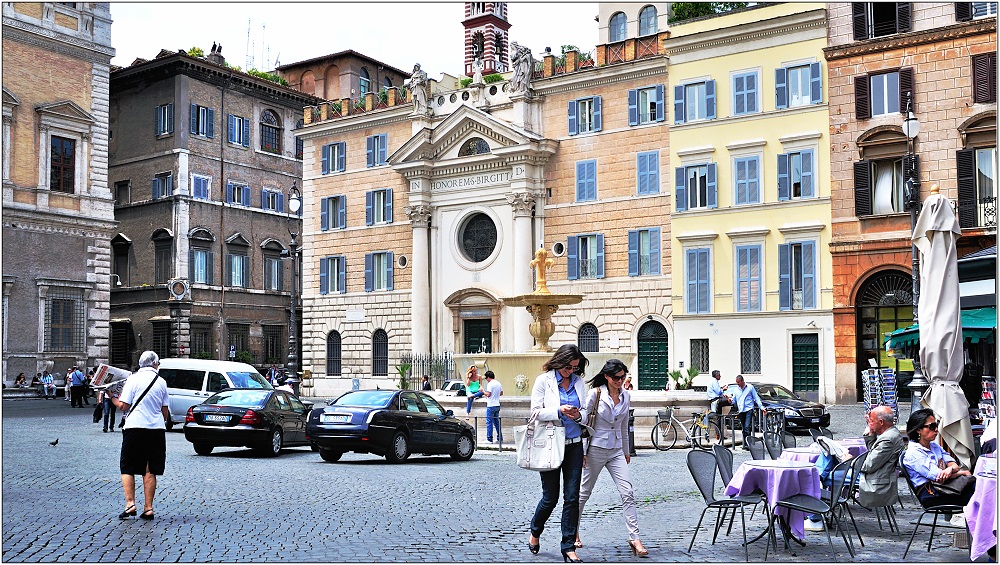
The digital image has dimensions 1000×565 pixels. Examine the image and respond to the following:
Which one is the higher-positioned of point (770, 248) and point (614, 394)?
point (770, 248)

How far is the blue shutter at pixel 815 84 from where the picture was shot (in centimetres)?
3553

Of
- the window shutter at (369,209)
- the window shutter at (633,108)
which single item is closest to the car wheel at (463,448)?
the window shutter at (633,108)

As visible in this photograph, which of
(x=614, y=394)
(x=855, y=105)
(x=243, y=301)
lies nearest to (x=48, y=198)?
(x=243, y=301)

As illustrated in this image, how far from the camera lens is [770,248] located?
36.3 metres

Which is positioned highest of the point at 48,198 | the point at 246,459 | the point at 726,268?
the point at 48,198

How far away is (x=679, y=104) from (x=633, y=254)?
5796 millimetres

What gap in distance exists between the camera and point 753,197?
36.9 metres

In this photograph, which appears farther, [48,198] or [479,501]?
[48,198]

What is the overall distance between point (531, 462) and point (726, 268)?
29.4m

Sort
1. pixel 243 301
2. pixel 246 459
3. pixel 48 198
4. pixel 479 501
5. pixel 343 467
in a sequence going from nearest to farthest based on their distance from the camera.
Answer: pixel 479 501 → pixel 343 467 → pixel 246 459 → pixel 48 198 → pixel 243 301

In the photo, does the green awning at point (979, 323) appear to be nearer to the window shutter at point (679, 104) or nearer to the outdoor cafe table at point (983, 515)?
the outdoor cafe table at point (983, 515)

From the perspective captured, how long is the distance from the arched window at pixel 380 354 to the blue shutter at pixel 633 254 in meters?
12.0

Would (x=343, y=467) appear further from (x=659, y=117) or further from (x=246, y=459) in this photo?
(x=659, y=117)

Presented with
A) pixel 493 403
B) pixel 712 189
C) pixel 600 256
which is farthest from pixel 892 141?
pixel 493 403
